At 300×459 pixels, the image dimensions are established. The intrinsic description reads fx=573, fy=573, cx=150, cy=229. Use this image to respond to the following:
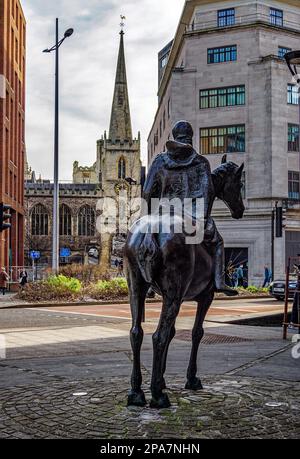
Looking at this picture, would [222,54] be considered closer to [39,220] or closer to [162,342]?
[162,342]

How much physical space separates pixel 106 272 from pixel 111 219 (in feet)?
240

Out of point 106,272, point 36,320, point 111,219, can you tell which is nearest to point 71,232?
point 111,219

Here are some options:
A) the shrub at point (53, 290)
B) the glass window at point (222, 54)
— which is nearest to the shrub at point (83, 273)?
the shrub at point (53, 290)

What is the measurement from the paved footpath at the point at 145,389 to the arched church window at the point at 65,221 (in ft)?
296

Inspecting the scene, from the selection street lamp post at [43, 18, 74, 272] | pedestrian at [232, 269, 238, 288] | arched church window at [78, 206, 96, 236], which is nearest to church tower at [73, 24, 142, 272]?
arched church window at [78, 206, 96, 236]

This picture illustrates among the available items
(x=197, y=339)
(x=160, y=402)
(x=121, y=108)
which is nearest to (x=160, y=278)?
(x=160, y=402)

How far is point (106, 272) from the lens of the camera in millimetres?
30891

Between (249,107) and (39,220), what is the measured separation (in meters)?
64.9

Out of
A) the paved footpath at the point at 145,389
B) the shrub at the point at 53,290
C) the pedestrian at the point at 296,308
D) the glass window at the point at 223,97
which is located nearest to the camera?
the paved footpath at the point at 145,389

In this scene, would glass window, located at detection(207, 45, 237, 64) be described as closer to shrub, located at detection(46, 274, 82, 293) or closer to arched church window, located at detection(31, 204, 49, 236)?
shrub, located at detection(46, 274, 82, 293)

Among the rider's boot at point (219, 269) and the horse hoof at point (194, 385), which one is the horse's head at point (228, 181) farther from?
the horse hoof at point (194, 385)

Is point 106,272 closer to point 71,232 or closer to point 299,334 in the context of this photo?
point 299,334

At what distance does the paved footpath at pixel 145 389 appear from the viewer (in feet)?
15.9
